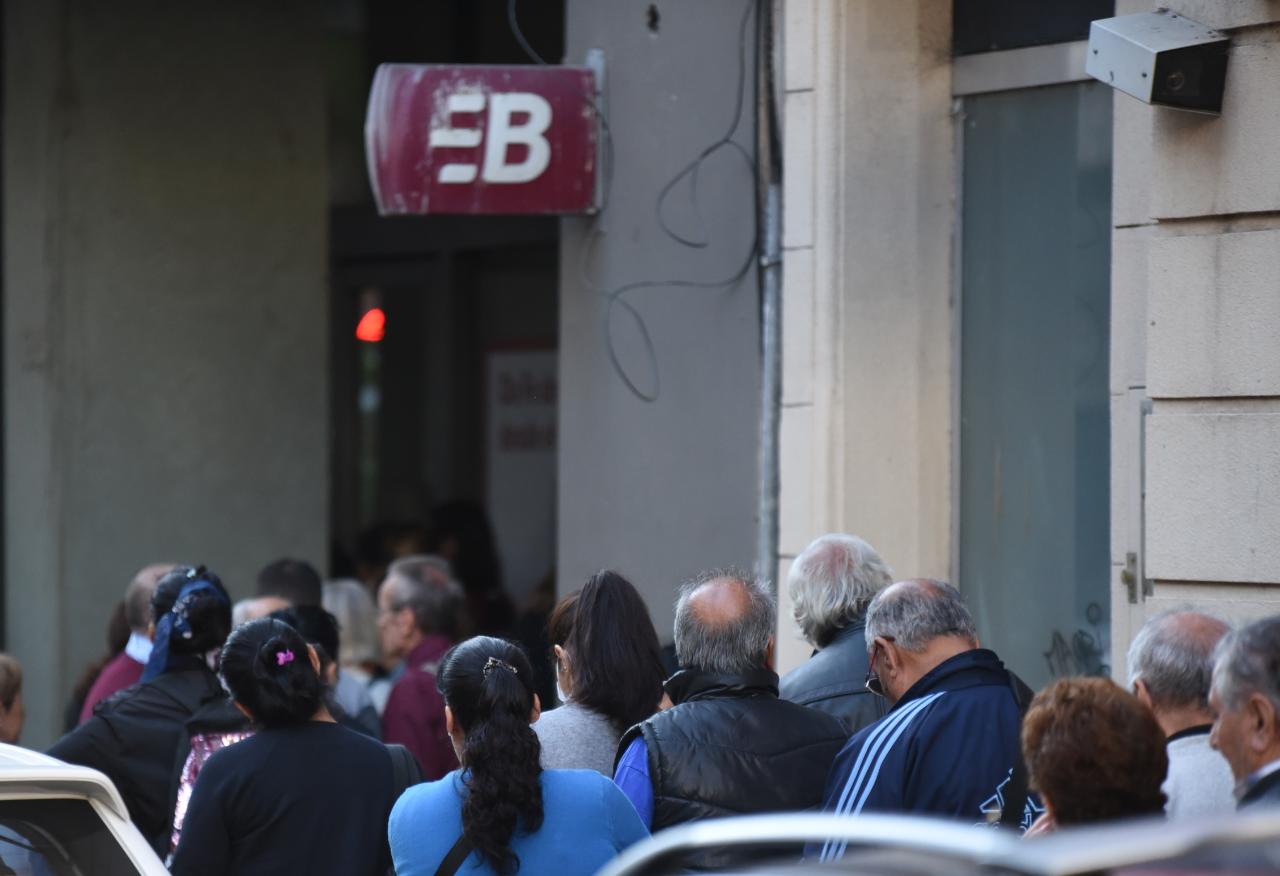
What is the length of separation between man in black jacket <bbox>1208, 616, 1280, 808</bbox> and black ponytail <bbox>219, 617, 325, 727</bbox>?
2.30 metres

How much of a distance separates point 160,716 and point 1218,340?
3504 mm

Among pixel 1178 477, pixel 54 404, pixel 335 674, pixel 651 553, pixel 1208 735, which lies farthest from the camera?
pixel 54 404

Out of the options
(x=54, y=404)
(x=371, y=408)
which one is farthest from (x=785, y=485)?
(x=371, y=408)

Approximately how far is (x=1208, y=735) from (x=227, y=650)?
96.5 inches

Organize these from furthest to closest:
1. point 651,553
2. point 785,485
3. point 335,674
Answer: point 651,553 < point 785,485 < point 335,674

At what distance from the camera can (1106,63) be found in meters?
6.04

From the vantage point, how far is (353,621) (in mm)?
8422

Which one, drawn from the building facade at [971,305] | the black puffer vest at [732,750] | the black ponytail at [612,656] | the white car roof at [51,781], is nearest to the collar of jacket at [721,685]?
the black puffer vest at [732,750]

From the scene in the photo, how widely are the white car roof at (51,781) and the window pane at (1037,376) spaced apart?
13.3ft

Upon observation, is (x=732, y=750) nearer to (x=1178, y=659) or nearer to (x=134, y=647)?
(x=1178, y=659)

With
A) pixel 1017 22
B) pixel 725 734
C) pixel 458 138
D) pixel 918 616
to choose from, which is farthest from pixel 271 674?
pixel 1017 22

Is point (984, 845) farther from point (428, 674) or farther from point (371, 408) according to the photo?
point (371, 408)

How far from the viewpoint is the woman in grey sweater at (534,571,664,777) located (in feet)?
15.8

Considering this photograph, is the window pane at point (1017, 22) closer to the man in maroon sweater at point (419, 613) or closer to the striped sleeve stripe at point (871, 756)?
the man in maroon sweater at point (419, 613)
